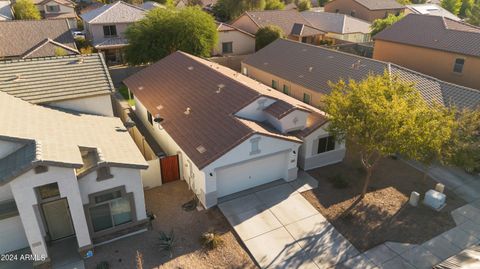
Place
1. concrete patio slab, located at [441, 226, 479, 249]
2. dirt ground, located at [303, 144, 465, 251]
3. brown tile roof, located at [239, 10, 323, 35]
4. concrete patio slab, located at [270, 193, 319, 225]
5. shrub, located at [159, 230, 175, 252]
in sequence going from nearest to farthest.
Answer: shrub, located at [159, 230, 175, 252], concrete patio slab, located at [441, 226, 479, 249], dirt ground, located at [303, 144, 465, 251], concrete patio slab, located at [270, 193, 319, 225], brown tile roof, located at [239, 10, 323, 35]

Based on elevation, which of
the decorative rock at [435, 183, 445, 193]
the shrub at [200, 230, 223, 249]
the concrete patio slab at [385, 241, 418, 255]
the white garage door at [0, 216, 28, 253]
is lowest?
the concrete patio slab at [385, 241, 418, 255]

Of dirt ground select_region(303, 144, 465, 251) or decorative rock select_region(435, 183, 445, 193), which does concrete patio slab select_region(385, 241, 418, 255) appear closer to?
dirt ground select_region(303, 144, 465, 251)

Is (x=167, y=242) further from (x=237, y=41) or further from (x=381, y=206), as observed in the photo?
(x=237, y=41)

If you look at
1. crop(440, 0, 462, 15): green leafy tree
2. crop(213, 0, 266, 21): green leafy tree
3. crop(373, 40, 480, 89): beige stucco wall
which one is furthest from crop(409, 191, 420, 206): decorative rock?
crop(440, 0, 462, 15): green leafy tree

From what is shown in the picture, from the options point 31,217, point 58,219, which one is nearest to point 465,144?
point 58,219

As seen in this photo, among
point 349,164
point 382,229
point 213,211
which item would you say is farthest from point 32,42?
point 382,229

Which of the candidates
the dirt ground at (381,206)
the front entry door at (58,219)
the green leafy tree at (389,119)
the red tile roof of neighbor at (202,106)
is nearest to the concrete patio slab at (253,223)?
the dirt ground at (381,206)

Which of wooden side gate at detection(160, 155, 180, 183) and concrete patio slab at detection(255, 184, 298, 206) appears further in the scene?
wooden side gate at detection(160, 155, 180, 183)

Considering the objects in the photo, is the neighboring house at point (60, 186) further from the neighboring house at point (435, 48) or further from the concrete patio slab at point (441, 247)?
the neighboring house at point (435, 48)
